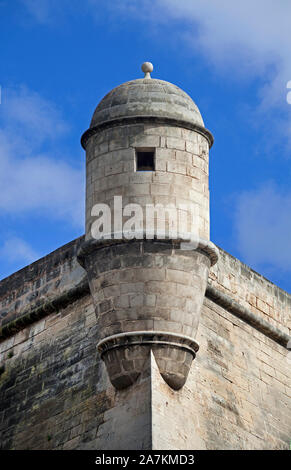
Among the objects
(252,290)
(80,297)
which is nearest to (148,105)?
(80,297)

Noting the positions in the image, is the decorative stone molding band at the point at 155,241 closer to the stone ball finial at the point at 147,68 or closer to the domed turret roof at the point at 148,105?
the domed turret roof at the point at 148,105

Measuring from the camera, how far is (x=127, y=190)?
1345 cm

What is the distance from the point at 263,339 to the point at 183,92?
3.80 meters

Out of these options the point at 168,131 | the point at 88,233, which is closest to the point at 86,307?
the point at 88,233

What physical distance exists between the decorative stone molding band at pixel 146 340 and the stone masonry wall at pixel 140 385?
0.44 meters

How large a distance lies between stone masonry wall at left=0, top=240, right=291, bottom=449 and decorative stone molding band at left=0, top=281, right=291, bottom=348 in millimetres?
76

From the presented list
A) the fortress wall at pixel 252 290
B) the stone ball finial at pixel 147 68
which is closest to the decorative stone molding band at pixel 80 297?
the fortress wall at pixel 252 290

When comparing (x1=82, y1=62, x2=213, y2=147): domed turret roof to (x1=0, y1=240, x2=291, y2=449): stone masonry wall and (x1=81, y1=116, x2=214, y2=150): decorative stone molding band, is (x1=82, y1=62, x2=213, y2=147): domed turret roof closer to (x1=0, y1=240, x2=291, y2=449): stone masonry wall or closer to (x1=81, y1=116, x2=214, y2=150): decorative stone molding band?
(x1=81, y1=116, x2=214, y2=150): decorative stone molding band

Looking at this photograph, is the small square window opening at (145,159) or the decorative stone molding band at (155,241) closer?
the decorative stone molding band at (155,241)

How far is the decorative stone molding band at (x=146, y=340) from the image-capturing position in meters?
12.9

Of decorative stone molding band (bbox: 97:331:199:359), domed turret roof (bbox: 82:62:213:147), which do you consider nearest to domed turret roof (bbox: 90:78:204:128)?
domed turret roof (bbox: 82:62:213:147)

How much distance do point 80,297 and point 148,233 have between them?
2341mm

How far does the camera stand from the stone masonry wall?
42.7 ft
